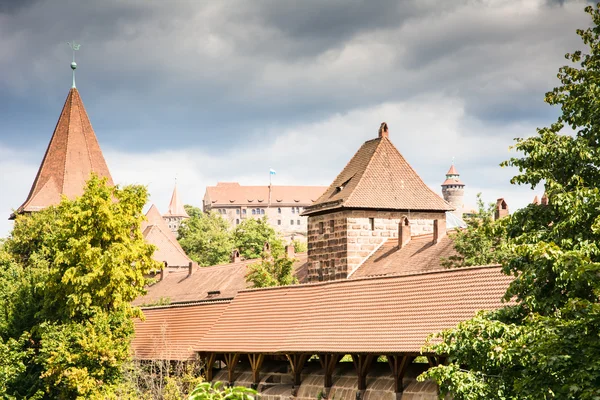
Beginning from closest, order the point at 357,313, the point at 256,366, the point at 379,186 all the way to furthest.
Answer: the point at 357,313 → the point at 256,366 → the point at 379,186

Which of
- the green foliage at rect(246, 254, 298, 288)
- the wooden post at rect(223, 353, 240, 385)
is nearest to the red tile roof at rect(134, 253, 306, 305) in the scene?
the green foliage at rect(246, 254, 298, 288)

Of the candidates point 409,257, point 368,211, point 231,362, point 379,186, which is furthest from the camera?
Result: point 379,186

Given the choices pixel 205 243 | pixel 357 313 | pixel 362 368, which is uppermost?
pixel 205 243

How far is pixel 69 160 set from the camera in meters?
66.4

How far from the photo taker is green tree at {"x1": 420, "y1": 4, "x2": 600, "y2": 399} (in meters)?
12.5

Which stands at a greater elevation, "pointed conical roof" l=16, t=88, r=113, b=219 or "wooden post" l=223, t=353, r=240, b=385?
"pointed conical roof" l=16, t=88, r=113, b=219

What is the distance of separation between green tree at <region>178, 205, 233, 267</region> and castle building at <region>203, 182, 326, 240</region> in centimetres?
6513

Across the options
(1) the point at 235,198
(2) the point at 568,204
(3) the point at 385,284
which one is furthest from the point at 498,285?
(1) the point at 235,198

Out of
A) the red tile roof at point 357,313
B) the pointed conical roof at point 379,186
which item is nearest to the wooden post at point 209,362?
the red tile roof at point 357,313

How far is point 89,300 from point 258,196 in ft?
455

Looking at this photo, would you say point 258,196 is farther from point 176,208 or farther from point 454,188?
point 454,188

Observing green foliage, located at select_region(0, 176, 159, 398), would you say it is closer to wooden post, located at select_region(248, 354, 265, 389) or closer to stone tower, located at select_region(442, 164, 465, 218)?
wooden post, located at select_region(248, 354, 265, 389)

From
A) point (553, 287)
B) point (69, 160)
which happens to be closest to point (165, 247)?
point (69, 160)

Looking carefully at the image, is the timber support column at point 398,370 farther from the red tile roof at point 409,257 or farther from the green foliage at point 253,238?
the green foliage at point 253,238
